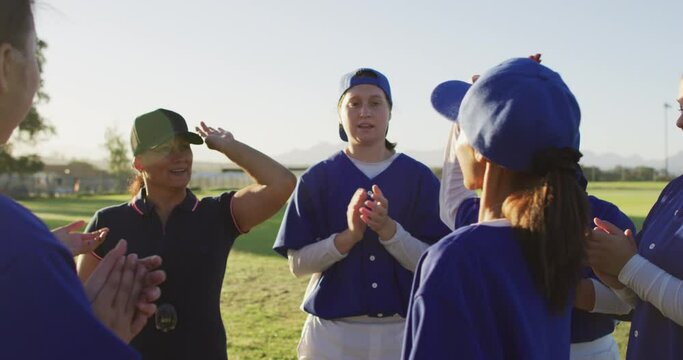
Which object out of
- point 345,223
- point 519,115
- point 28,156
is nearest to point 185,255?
point 345,223

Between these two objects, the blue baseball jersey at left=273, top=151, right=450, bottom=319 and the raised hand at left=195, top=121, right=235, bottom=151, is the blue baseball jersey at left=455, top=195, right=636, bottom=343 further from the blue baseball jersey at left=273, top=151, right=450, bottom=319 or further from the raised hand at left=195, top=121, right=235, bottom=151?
the raised hand at left=195, top=121, right=235, bottom=151

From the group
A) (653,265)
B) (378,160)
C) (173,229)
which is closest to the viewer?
(653,265)

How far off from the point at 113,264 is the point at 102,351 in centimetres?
58

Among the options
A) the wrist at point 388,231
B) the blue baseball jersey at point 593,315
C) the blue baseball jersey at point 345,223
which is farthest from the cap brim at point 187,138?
the blue baseball jersey at point 593,315

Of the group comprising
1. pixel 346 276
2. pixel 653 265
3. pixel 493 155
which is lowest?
pixel 346 276

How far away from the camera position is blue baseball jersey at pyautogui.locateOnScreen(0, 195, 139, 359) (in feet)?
Answer: 4.00

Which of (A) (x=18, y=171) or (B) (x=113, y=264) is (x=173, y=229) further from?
(A) (x=18, y=171)

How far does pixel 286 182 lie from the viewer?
11.6 feet

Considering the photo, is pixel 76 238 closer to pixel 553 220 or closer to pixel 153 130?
pixel 153 130

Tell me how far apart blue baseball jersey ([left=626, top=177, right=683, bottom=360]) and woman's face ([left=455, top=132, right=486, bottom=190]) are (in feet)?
3.24

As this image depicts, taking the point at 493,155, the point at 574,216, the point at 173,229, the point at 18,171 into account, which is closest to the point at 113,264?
the point at 493,155

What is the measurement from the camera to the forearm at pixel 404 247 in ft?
11.7

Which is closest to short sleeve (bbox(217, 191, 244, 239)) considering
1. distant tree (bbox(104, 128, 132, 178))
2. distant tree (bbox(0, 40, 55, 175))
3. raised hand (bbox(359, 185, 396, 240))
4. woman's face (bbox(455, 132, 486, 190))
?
raised hand (bbox(359, 185, 396, 240))

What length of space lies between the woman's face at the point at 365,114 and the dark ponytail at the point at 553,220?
2075 millimetres
